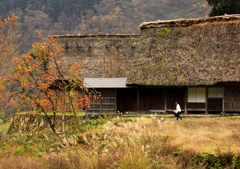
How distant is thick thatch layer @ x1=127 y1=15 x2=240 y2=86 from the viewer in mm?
17141

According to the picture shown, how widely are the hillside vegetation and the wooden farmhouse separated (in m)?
32.2

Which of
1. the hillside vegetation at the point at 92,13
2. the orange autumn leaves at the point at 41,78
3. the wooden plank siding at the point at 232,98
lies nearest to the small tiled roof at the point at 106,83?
the wooden plank siding at the point at 232,98

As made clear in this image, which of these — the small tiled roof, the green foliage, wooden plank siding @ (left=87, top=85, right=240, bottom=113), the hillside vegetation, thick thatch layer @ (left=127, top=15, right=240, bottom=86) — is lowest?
wooden plank siding @ (left=87, top=85, right=240, bottom=113)

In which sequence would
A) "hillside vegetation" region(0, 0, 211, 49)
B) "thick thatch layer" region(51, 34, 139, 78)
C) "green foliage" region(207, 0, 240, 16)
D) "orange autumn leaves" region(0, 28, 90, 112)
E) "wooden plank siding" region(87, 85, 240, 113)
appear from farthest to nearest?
"hillside vegetation" region(0, 0, 211, 49), "green foliage" region(207, 0, 240, 16), "thick thatch layer" region(51, 34, 139, 78), "wooden plank siding" region(87, 85, 240, 113), "orange autumn leaves" region(0, 28, 90, 112)

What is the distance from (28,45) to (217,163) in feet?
142

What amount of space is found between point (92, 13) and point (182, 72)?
4235 cm

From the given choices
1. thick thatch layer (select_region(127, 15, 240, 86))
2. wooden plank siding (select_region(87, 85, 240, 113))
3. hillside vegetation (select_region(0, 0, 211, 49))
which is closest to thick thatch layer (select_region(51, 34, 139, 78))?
wooden plank siding (select_region(87, 85, 240, 113))

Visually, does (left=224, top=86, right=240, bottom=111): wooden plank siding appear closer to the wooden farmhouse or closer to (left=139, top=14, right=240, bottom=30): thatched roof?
the wooden farmhouse

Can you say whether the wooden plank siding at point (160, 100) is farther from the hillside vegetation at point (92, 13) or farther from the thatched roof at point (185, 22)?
the hillside vegetation at point (92, 13)

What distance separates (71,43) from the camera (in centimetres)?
2395

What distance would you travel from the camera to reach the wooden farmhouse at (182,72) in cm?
1730

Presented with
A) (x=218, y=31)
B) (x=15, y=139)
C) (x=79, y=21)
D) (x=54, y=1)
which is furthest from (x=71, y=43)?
(x=54, y=1)

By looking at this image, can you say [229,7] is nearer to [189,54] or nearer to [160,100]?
[189,54]

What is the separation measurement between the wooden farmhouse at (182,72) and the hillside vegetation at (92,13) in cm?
3222
